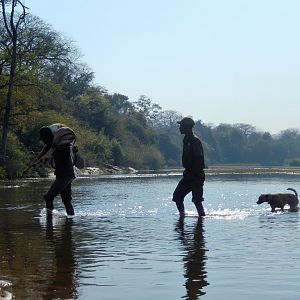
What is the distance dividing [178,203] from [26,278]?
7.53 meters

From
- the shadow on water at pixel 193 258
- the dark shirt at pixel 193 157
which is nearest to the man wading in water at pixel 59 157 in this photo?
the dark shirt at pixel 193 157

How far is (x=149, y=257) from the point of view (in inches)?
305

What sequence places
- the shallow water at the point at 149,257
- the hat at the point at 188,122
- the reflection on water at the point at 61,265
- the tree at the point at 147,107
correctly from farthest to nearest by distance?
1. the tree at the point at 147,107
2. the hat at the point at 188,122
3. the shallow water at the point at 149,257
4. the reflection on water at the point at 61,265

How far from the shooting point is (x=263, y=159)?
592 feet

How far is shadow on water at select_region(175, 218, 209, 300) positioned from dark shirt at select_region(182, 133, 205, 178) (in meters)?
2.12

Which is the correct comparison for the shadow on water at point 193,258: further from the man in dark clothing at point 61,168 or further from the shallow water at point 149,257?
the man in dark clothing at point 61,168

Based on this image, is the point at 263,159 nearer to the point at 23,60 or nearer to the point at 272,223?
the point at 23,60

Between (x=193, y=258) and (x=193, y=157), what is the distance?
6.08 meters

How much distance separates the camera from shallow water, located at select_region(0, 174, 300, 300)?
5898 millimetres

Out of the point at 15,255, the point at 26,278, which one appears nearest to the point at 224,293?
the point at 26,278

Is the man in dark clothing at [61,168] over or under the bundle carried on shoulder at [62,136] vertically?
under

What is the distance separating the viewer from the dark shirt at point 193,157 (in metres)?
13.5

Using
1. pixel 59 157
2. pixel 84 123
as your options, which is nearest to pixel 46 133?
pixel 59 157

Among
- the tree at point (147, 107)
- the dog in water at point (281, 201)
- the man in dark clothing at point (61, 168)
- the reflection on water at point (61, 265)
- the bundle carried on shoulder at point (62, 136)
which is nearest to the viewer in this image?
the reflection on water at point (61, 265)
